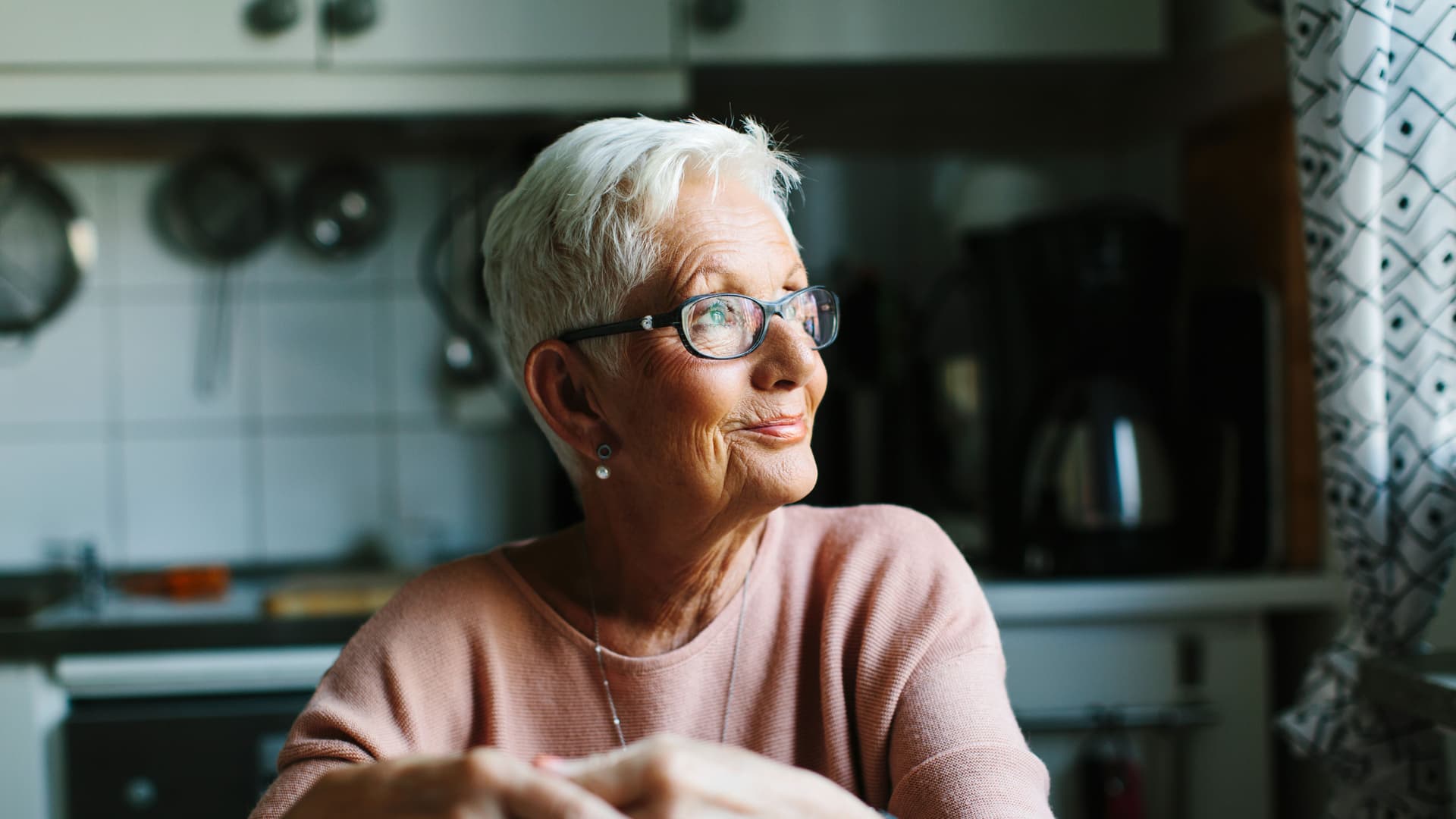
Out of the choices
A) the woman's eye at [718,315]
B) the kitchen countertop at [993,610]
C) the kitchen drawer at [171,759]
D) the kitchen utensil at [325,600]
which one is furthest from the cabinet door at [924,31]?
the kitchen drawer at [171,759]

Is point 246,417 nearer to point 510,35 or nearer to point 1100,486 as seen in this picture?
point 510,35

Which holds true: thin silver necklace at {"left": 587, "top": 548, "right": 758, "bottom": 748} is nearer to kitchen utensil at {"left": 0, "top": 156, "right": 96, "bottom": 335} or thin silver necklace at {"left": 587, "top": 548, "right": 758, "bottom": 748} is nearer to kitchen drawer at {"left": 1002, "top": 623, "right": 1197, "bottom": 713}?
kitchen drawer at {"left": 1002, "top": 623, "right": 1197, "bottom": 713}

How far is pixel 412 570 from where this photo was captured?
2.07 m

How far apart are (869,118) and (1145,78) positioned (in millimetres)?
522

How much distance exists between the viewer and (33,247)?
206 cm

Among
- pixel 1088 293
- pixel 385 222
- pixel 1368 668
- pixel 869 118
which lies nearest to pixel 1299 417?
pixel 1088 293

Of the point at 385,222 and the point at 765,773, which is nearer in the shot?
the point at 765,773

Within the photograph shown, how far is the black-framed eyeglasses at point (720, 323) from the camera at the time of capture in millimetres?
886

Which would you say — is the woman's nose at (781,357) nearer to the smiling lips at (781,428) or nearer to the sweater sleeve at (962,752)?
the smiling lips at (781,428)

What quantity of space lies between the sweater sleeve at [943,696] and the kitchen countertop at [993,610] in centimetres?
77

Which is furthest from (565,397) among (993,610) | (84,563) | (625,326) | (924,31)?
(84,563)

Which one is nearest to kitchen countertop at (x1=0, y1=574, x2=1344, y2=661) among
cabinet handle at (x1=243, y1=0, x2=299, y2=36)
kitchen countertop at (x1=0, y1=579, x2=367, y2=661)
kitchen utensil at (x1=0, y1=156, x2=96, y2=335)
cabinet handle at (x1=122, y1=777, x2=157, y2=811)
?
kitchen countertop at (x1=0, y1=579, x2=367, y2=661)

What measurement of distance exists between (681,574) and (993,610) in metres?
0.89

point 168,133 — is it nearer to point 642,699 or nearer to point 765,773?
point 642,699
